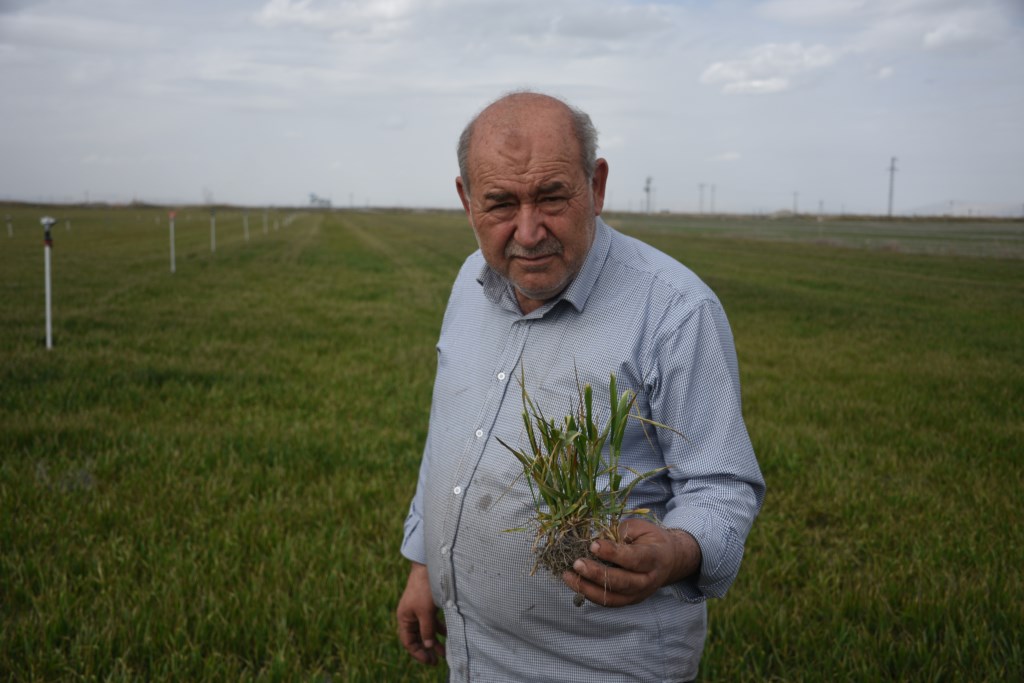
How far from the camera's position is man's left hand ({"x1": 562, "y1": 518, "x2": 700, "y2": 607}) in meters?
1.61

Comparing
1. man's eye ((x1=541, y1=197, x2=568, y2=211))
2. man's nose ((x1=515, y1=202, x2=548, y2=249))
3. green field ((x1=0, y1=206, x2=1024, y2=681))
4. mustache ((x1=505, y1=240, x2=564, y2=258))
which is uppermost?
man's eye ((x1=541, y1=197, x2=568, y2=211))

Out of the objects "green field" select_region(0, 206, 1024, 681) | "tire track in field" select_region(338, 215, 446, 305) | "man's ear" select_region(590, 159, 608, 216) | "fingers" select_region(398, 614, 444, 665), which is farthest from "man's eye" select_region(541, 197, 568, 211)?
"tire track in field" select_region(338, 215, 446, 305)

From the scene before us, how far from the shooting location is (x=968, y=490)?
18.1 feet

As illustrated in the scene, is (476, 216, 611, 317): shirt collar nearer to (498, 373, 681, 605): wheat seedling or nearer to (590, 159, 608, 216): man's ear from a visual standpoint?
(590, 159, 608, 216): man's ear

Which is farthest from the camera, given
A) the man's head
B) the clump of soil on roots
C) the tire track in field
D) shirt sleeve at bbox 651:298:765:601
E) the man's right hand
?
Answer: the tire track in field

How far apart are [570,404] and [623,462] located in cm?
19

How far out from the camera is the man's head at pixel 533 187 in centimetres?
195

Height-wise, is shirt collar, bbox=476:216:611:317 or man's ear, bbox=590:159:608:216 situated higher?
man's ear, bbox=590:159:608:216

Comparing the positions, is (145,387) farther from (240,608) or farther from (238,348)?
(240,608)

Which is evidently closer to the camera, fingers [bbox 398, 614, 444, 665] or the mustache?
the mustache

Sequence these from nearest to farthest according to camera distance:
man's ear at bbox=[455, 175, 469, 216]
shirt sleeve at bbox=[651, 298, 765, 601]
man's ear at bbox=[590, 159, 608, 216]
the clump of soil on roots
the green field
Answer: the clump of soil on roots < shirt sleeve at bbox=[651, 298, 765, 601] < man's ear at bbox=[590, 159, 608, 216] < man's ear at bbox=[455, 175, 469, 216] < the green field

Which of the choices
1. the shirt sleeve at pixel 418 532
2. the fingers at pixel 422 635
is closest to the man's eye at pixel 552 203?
the shirt sleeve at pixel 418 532

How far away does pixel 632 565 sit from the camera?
5.31 feet

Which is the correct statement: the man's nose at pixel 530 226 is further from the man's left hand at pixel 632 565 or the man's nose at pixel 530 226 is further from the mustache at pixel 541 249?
the man's left hand at pixel 632 565
